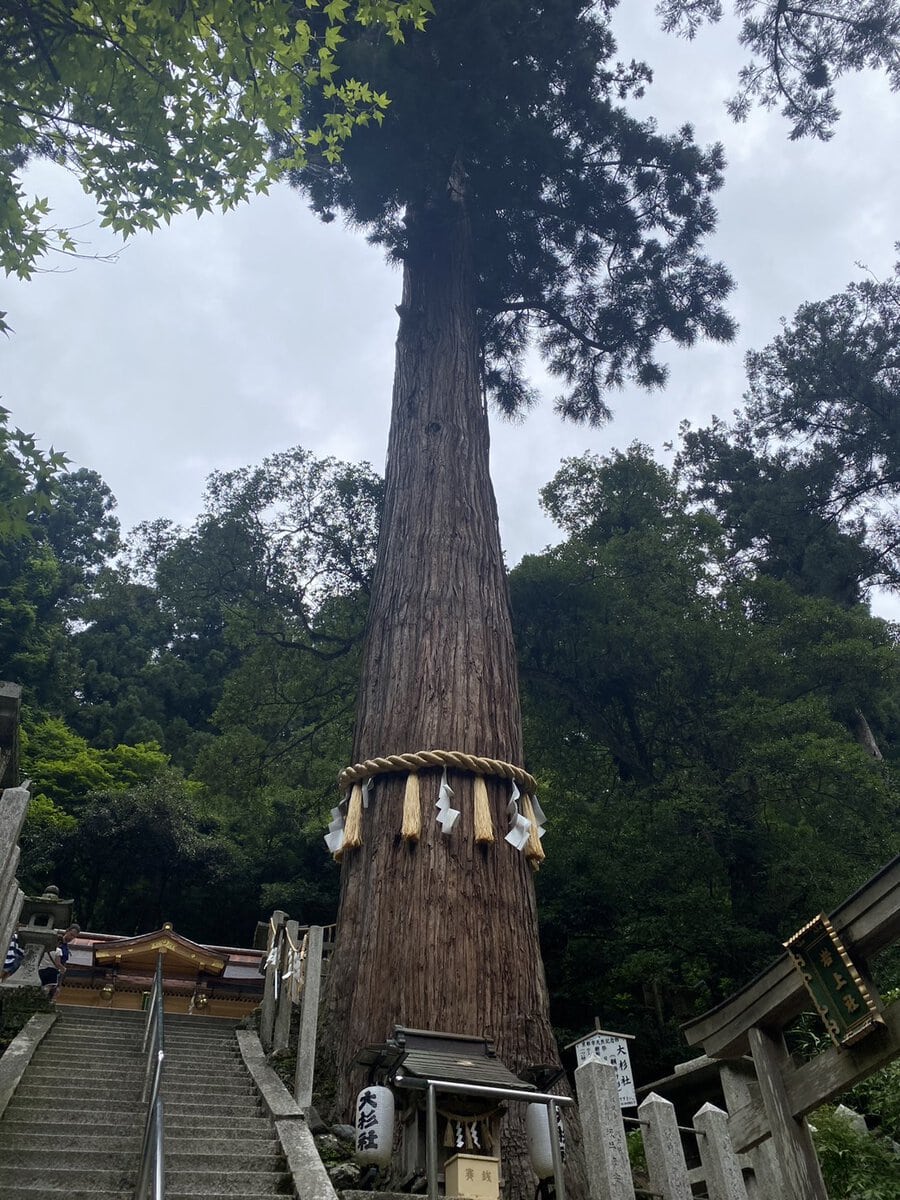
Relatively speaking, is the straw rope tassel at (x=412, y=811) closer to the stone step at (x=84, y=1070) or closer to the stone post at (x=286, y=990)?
the stone post at (x=286, y=990)

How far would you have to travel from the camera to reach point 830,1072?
3.52 m

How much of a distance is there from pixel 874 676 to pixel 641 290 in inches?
234

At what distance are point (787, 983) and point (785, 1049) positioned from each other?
0.42 meters

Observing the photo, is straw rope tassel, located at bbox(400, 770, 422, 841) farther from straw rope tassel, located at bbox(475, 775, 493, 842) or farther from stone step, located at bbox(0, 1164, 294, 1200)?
stone step, located at bbox(0, 1164, 294, 1200)

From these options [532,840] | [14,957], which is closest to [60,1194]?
[532,840]

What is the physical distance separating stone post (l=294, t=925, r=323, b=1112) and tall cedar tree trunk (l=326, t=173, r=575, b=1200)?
4.4 inches

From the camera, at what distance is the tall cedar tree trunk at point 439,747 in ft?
14.0

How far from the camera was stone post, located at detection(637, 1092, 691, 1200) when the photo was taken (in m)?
3.66

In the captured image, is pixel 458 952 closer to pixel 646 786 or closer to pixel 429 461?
pixel 429 461

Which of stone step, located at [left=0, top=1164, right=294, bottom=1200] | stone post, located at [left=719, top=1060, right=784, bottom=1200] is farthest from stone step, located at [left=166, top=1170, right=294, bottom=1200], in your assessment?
stone post, located at [left=719, top=1060, right=784, bottom=1200]

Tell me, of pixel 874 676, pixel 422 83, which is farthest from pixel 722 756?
pixel 422 83

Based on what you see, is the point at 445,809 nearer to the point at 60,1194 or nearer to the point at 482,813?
the point at 482,813

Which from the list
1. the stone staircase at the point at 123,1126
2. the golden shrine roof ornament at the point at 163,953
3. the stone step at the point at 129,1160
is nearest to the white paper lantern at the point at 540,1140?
the stone staircase at the point at 123,1126

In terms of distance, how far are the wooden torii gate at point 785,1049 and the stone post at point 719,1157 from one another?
0.05m
